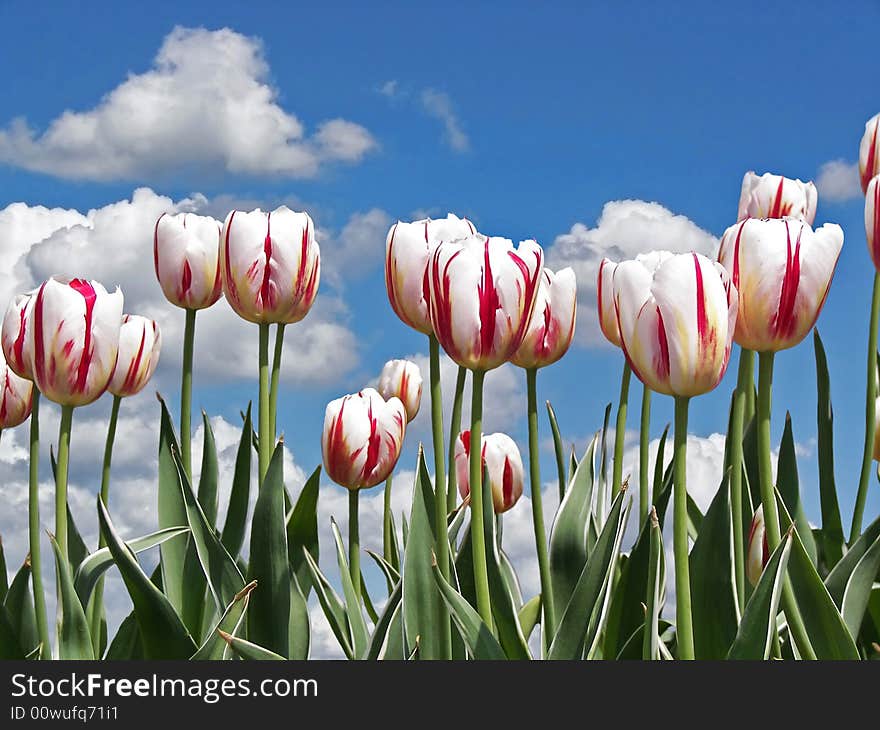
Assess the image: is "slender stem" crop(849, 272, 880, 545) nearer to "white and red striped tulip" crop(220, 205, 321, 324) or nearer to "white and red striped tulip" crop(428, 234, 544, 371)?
"white and red striped tulip" crop(428, 234, 544, 371)

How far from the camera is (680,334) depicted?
4.85 feet

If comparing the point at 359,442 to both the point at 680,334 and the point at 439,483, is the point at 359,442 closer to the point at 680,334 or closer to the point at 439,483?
the point at 439,483

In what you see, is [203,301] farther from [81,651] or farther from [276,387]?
[81,651]

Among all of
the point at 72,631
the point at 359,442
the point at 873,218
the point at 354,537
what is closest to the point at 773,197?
the point at 873,218

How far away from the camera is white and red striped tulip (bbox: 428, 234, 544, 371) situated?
163cm

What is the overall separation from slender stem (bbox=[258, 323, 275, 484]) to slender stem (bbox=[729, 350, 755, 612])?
881 mm

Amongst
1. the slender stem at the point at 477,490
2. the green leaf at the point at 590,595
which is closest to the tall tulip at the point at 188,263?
the slender stem at the point at 477,490

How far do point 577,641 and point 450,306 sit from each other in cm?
61

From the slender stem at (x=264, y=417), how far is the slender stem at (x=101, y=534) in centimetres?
45

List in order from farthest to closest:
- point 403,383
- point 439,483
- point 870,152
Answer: point 403,383, point 870,152, point 439,483

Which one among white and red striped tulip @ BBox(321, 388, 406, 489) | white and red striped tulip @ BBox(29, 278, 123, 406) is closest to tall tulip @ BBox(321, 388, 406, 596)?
white and red striped tulip @ BBox(321, 388, 406, 489)

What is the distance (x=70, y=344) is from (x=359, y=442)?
637 millimetres

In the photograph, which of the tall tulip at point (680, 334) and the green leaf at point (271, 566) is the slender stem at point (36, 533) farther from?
the tall tulip at point (680, 334)

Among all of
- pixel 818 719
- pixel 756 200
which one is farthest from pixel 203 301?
pixel 818 719
